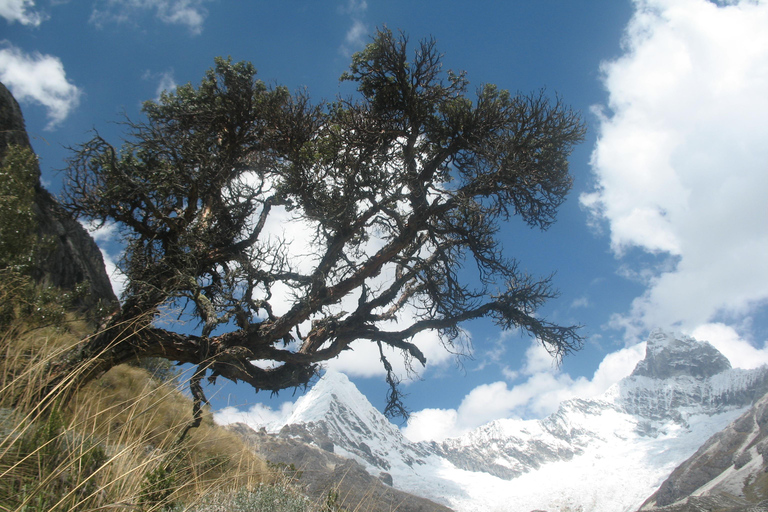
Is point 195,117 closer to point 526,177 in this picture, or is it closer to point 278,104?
point 278,104

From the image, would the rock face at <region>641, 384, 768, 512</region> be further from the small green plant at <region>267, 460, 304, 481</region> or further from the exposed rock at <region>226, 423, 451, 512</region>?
the small green plant at <region>267, 460, 304, 481</region>

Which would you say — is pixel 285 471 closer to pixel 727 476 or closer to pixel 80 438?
pixel 80 438

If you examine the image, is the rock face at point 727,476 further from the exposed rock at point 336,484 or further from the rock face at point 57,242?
the rock face at point 57,242

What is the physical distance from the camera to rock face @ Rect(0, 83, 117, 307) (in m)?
9.80

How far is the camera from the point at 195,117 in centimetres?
926

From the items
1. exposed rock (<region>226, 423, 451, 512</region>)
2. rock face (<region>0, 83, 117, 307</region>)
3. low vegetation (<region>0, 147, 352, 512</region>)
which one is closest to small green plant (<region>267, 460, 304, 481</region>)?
exposed rock (<region>226, 423, 451, 512</region>)

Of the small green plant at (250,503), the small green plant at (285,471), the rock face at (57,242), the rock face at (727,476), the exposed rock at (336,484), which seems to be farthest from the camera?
the rock face at (727,476)

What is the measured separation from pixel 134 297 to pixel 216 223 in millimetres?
2764

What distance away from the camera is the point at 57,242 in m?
10.0

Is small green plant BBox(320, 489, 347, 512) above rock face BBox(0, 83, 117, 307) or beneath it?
beneath

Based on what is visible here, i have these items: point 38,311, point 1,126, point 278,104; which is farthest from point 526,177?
point 1,126

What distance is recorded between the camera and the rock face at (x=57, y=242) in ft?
32.1

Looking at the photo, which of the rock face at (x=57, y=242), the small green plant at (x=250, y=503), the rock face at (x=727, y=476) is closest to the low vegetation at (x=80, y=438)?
the small green plant at (x=250, y=503)

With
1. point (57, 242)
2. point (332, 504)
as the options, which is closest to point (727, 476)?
point (332, 504)
